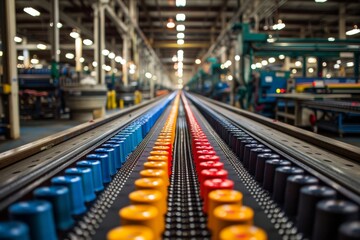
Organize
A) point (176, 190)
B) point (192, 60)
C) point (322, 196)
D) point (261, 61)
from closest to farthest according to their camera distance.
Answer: point (322, 196) < point (176, 190) < point (261, 61) < point (192, 60)

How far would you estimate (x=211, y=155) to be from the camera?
1375mm

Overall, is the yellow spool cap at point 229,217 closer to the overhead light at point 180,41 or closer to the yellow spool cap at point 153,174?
the yellow spool cap at point 153,174

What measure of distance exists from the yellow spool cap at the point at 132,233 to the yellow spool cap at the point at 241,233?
16 cm

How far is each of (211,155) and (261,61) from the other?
26298 mm

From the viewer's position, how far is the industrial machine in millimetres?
731

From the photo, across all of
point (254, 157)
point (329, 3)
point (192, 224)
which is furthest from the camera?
point (329, 3)

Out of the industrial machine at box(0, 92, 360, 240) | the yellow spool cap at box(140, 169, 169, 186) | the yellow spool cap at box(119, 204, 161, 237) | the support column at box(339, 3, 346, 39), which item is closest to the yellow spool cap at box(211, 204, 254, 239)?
the industrial machine at box(0, 92, 360, 240)

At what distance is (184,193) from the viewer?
126cm

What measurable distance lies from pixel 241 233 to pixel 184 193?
627 millimetres

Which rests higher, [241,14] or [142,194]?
[241,14]

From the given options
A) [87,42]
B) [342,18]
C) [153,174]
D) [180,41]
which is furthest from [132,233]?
[180,41]

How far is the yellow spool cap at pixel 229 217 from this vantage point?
71 cm

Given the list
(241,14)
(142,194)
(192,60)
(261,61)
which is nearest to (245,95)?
(241,14)

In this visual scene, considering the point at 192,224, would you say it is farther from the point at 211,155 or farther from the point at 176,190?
the point at 211,155
